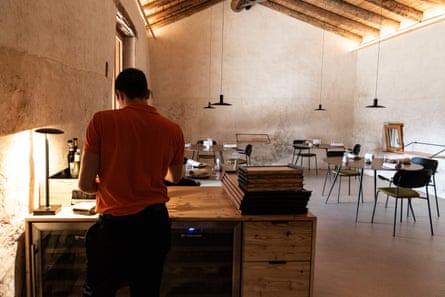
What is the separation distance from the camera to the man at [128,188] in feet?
4.87

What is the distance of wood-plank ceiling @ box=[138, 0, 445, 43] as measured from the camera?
6496 mm

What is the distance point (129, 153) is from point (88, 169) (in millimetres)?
195

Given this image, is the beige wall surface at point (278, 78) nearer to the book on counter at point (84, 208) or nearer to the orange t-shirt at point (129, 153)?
the book on counter at point (84, 208)

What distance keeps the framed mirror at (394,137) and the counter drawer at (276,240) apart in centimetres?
A: 598

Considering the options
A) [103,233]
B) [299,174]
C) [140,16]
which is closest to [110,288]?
[103,233]

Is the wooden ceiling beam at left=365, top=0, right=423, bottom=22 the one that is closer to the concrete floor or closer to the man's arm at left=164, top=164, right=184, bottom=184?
the concrete floor

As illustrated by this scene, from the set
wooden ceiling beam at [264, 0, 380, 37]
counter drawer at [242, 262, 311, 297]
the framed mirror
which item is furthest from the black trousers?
wooden ceiling beam at [264, 0, 380, 37]

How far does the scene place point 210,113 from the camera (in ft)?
28.8

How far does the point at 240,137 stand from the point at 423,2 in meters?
4.72

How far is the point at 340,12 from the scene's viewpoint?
24.8 feet

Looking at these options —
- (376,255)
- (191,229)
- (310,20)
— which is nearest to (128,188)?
(191,229)

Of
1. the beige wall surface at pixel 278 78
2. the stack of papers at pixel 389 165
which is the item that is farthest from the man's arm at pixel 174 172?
the stack of papers at pixel 389 165

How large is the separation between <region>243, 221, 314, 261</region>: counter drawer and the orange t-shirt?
2.21 feet

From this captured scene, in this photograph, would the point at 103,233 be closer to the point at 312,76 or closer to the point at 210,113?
the point at 210,113
